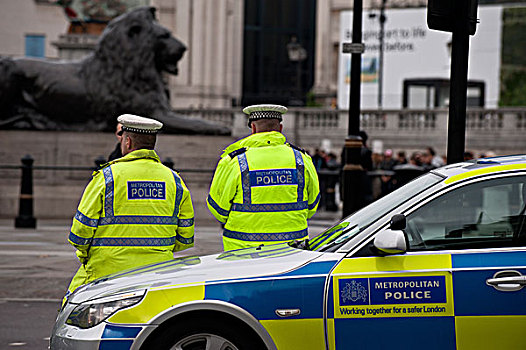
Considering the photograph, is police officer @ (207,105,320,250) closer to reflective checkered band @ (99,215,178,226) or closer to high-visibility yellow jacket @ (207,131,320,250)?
high-visibility yellow jacket @ (207,131,320,250)

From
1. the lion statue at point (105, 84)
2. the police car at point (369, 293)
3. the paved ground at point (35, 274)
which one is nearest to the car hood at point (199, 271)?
the police car at point (369, 293)

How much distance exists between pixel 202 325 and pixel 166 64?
13.7 m

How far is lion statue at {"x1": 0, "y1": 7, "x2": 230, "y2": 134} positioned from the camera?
59.2 feet

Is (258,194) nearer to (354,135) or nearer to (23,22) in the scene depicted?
(354,135)

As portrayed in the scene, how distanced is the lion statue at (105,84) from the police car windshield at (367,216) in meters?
12.8

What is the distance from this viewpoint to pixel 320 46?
215 feet

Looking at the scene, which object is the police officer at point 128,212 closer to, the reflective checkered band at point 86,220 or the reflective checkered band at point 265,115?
the reflective checkered band at point 86,220

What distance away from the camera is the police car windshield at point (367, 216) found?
530cm

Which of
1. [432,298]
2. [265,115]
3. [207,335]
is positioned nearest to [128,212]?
[207,335]

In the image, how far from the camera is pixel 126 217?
583cm

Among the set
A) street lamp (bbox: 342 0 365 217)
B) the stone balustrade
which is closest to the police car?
street lamp (bbox: 342 0 365 217)

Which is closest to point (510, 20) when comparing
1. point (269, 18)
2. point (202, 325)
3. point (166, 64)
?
point (166, 64)

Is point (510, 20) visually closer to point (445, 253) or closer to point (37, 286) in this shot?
point (37, 286)

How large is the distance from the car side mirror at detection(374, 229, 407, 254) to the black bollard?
12199 mm
